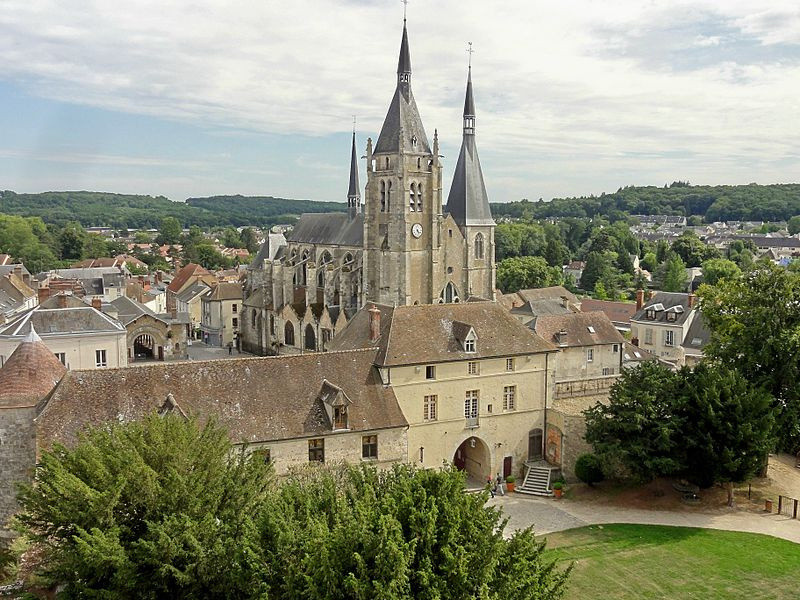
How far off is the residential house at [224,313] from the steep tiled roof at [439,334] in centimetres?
4299

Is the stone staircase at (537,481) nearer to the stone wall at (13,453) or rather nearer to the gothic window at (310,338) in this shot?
the stone wall at (13,453)

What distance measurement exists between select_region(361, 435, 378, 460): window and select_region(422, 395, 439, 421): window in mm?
3473

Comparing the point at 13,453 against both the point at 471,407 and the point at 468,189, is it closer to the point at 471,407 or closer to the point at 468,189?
the point at 471,407

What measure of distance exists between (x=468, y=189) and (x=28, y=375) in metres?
40.6

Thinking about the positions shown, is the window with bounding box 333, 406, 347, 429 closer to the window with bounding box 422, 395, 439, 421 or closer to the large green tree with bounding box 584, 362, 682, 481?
the window with bounding box 422, 395, 439, 421

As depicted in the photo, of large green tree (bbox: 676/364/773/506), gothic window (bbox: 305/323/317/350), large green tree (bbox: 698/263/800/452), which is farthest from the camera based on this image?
gothic window (bbox: 305/323/317/350)

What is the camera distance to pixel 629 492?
107 ft

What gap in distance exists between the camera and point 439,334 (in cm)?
3375

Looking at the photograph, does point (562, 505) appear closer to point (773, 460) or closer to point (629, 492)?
point (629, 492)

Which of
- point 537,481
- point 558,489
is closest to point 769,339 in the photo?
point 558,489

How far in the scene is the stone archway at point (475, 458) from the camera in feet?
112

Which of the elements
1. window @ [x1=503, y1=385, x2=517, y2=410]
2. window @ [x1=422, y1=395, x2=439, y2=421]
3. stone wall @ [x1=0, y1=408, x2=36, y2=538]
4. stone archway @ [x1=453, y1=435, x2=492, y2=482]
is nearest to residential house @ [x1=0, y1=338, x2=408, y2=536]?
stone wall @ [x1=0, y1=408, x2=36, y2=538]

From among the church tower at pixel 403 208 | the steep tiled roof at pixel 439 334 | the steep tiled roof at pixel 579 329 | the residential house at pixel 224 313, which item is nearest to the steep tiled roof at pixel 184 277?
the residential house at pixel 224 313

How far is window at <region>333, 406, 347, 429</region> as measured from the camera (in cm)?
2888
